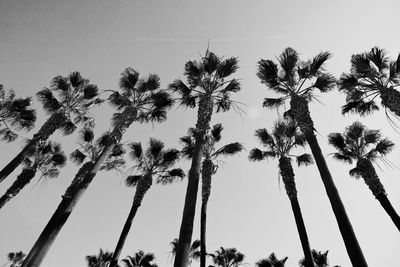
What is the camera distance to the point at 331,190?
28.5 feet

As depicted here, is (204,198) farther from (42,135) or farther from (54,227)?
(42,135)

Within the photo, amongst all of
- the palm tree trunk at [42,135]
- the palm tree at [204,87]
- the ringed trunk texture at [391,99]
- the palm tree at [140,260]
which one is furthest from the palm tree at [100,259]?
the ringed trunk texture at [391,99]

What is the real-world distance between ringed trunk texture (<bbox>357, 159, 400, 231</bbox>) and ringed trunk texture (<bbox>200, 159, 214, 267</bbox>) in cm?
940

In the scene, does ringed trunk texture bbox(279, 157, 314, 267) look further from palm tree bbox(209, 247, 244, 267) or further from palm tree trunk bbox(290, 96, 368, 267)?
palm tree bbox(209, 247, 244, 267)

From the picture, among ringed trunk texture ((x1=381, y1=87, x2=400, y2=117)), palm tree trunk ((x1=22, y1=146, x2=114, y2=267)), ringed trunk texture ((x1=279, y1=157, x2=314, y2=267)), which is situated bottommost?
palm tree trunk ((x1=22, y1=146, x2=114, y2=267))

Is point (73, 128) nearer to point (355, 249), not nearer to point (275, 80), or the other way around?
point (275, 80)

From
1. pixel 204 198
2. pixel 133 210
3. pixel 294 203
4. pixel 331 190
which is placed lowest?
pixel 331 190

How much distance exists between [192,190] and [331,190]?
4.93 meters

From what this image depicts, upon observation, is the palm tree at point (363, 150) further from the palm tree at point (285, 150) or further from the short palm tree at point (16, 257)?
the short palm tree at point (16, 257)

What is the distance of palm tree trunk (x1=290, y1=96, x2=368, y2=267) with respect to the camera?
23.9ft

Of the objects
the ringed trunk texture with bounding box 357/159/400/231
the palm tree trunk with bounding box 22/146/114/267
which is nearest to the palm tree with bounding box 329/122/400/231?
the ringed trunk texture with bounding box 357/159/400/231

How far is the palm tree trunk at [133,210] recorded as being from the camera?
13617 mm

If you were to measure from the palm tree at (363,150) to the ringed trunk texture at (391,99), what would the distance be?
5149 millimetres

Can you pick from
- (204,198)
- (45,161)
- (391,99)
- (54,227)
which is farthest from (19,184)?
(391,99)
